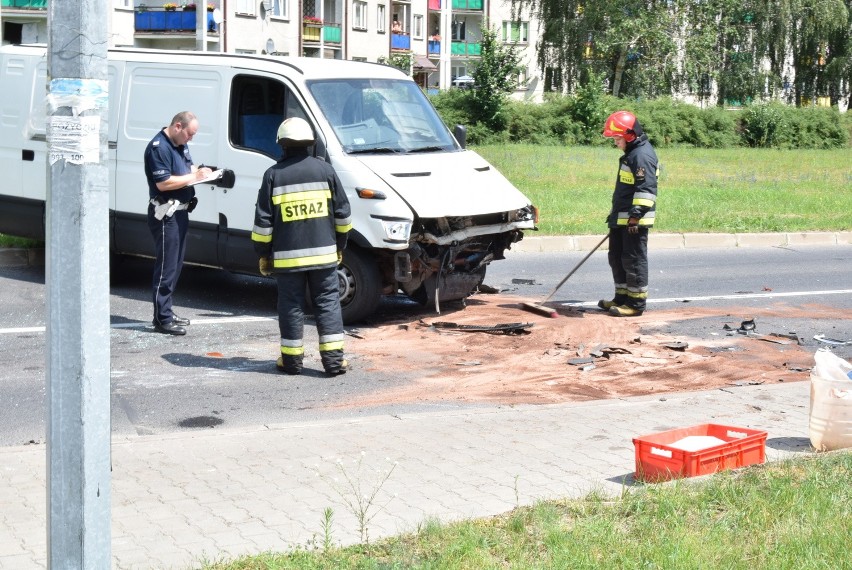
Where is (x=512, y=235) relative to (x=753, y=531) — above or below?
above

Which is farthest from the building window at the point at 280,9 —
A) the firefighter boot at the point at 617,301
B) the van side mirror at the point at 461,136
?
the firefighter boot at the point at 617,301

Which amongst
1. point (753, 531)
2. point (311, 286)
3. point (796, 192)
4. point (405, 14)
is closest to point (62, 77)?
point (753, 531)

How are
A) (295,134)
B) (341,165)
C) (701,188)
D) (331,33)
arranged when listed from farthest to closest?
1. (331,33)
2. (701,188)
3. (341,165)
4. (295,134)

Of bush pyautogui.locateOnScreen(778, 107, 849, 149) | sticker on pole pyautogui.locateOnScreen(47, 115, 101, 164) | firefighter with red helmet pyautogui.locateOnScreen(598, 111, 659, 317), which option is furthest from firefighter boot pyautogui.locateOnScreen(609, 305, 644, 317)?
bush pyautogui.locateOnScreen(778, 107, 849, 149)

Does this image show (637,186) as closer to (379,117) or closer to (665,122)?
(379,117)

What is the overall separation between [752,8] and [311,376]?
50.5 metres

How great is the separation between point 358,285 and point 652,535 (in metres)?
5.67

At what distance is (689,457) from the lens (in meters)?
5.74

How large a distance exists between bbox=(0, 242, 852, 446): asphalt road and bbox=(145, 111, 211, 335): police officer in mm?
281

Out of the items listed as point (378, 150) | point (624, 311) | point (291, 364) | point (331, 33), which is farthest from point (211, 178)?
point (331, 33)

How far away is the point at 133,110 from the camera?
1144 cm

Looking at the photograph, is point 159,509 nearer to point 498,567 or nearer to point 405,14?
point 498,567

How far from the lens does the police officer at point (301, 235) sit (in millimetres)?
8383

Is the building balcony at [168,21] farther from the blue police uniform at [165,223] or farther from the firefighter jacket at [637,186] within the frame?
the blue police uniform at [165,223]
